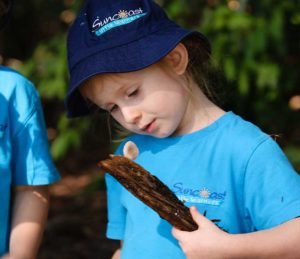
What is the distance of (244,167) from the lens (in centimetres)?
176

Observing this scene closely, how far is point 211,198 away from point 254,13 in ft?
7.18

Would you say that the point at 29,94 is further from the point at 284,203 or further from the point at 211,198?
the point at 284,203

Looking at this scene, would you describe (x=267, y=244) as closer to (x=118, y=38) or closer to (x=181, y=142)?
(x=181, y=142)

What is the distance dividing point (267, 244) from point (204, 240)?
0.52 feet

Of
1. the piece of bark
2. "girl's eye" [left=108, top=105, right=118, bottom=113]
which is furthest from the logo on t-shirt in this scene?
"girl's eye" [left=108, top=105, right=118, bottom=113]

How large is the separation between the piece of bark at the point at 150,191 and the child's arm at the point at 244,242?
4 centimetres

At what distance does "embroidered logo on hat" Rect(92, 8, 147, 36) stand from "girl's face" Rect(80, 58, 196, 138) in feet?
0.45

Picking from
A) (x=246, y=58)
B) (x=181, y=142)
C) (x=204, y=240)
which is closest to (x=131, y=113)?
(x=181, y=142)

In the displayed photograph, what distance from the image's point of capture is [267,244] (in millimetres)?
1646

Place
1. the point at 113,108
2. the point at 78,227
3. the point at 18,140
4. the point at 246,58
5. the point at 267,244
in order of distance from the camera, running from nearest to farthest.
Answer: the point at 267,244
the point at 113,108
the point at 18,140
the point at 246,58
the point at 78,227

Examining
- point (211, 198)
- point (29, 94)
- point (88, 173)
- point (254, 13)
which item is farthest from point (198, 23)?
point (88, 173)

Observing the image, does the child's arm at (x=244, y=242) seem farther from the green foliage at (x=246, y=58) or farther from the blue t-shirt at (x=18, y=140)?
the green foliage at (x=246, y=58)

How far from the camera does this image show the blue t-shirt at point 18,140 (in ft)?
6.75

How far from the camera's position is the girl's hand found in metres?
1.66
